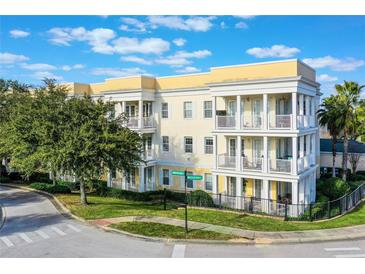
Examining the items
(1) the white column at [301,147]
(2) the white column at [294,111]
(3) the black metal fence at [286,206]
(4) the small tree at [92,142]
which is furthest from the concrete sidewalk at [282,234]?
(1) the white column at [301,147]

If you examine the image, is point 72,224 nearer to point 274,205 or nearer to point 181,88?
point 274,205

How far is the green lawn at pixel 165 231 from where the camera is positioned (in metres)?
14.3

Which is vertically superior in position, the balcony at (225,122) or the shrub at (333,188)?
the balcony at (225,122)

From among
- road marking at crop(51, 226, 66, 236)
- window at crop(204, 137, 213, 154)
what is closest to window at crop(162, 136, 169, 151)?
window at crop(204, 137, 213, 154)

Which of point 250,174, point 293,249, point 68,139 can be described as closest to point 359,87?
point 250,174

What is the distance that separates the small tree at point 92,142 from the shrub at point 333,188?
50.2 feet

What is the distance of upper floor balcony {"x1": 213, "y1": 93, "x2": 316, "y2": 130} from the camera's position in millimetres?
21969

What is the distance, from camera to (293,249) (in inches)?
520

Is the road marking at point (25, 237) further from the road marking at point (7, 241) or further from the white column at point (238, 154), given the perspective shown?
the white column at point (238, 154)

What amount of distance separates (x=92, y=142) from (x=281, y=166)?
38.6ft

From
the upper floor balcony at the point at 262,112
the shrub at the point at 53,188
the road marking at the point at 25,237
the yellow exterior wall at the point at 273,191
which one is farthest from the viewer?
the shrub at the point at 53,188

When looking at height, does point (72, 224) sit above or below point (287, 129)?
below

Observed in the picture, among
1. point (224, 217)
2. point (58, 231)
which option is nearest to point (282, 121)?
point (224, 217)

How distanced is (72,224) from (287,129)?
1366 cm
